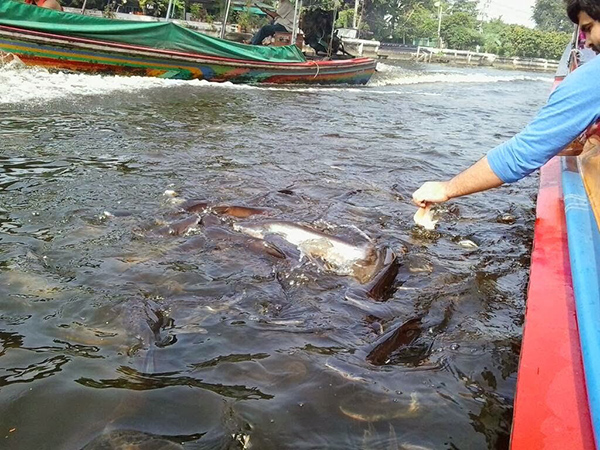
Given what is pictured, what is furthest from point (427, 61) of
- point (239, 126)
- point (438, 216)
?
point (438, 216)

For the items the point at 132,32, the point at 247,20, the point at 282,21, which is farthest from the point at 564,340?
the point at 247,20

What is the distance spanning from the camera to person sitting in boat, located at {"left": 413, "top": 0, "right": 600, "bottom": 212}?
1.78 meters

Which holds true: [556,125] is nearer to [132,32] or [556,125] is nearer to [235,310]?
[235,310]

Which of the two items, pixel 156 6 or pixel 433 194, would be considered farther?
pixel 156 6

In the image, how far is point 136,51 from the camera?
11898 millimetres

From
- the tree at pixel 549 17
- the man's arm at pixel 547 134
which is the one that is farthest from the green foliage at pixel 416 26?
the man's arm at pixel 547 134

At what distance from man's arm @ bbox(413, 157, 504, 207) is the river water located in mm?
656

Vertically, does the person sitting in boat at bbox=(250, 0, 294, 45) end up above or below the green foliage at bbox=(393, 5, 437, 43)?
below

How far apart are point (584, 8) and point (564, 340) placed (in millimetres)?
1254

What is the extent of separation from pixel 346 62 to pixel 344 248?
13.9 metres

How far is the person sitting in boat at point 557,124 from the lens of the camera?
70.2 inches

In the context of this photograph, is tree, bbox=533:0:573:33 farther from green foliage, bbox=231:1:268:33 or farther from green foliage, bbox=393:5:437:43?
green foliage, bbox=231:1:268:33

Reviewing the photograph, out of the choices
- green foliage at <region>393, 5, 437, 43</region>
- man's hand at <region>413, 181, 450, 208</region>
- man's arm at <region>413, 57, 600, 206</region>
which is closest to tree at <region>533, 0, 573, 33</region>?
green foliage at <region>393, 5, 437, 43</region>

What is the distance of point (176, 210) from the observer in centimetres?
404
